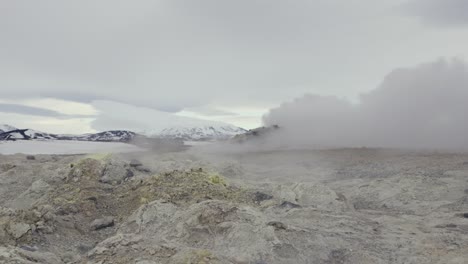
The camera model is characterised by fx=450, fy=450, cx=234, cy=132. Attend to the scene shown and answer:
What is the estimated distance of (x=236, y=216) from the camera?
7.81m

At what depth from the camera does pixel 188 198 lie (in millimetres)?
10078

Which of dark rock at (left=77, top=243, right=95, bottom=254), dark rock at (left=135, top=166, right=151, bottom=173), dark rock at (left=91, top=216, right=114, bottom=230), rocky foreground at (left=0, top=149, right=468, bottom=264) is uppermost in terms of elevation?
dark rock at (left=135, top=166, right=151, bottom=173)

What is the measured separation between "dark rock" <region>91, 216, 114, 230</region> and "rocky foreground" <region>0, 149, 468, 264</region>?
2 cm

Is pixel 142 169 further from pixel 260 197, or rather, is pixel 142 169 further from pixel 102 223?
pixel 102 223

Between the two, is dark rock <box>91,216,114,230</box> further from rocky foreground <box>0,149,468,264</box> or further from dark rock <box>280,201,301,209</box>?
dark rock <box>280,201,301,209</box>

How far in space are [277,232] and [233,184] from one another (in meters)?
5.03

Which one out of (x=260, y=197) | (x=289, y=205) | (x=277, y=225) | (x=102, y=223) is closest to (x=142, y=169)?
(x=260, y=197)

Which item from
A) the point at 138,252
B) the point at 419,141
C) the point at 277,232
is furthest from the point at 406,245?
the point at 419,141

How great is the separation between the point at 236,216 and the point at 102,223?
120 inches

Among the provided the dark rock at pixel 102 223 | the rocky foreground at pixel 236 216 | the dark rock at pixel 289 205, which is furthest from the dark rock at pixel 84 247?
the dark rock at pixel 289 205

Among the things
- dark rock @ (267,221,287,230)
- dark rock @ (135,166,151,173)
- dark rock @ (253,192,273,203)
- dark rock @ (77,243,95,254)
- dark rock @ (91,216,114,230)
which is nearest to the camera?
dark rock @ (267,221,287,230)

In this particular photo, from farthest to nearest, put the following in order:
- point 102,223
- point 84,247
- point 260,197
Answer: point 260,197
point 102,223
point 84,247

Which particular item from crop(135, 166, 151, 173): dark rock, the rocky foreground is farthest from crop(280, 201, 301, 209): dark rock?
crop(135, 166, 151, 173): dark rock

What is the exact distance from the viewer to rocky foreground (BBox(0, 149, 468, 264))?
681 cm
